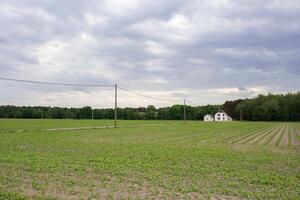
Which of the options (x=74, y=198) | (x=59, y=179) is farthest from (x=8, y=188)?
(x=74, y=198)

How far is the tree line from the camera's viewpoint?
11162cm

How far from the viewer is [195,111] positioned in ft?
449

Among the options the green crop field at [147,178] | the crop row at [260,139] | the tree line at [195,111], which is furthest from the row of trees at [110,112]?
the green crop field at [147,178]

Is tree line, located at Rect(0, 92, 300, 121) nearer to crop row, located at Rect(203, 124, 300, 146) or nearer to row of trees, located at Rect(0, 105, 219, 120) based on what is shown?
row of trees, located at Rect(0, 105, 219, 120)

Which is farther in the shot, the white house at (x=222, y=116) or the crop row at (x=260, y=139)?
the white house at (x=222, y=116)

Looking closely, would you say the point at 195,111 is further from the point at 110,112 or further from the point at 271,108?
the point at 110,112

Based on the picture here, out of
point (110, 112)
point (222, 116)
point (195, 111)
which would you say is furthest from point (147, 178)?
point (195, 111)

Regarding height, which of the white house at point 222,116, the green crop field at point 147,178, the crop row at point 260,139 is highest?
the white house at point 222,116

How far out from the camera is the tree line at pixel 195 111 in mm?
111625

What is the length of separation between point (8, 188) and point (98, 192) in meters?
2.25

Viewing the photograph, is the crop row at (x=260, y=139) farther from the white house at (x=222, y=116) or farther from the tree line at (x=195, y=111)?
the white house at (x=222, y=116)

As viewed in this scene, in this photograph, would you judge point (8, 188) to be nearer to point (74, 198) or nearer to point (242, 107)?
point (74, 198)

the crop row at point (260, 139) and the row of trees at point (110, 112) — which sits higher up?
the row of trees at point (110, 112)

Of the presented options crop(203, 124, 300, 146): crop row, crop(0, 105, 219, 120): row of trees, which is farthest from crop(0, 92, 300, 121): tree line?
crop(203, 124, 300, 146): crop row
